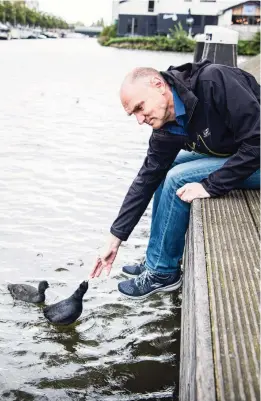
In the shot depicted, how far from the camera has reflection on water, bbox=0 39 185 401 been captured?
3.32 m

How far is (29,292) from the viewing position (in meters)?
4.25

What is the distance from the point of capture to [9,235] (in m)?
5.56

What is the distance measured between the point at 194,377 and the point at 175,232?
1863 mm

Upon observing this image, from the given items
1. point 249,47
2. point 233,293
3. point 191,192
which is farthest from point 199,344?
point 249,47

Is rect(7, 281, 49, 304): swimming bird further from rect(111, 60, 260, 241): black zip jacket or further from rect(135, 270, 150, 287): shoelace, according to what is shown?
rect(111, 60, 260, 241): black zip jacket

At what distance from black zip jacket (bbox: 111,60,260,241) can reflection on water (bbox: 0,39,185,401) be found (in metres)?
0.70

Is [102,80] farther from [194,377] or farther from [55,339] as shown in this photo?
[194,377]

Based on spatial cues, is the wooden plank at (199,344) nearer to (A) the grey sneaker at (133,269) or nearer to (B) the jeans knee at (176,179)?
(B) the jeans knee at (176,179)

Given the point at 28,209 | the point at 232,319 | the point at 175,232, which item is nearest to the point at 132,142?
the point at 28,209

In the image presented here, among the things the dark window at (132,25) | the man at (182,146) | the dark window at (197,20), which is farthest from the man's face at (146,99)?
the dark window at (132,25)

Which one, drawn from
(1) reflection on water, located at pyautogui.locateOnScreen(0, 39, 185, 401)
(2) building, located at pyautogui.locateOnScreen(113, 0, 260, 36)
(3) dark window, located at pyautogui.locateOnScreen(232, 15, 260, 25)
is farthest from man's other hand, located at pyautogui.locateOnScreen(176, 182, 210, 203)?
(2) building, located at pyautogui.locateOnScreen(113, 0, 260, 36)

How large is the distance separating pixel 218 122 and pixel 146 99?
49 cm

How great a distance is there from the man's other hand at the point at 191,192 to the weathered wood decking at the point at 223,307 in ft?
0.33

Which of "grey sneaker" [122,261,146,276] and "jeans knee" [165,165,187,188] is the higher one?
"jeans knee" [165,165,187,188]
